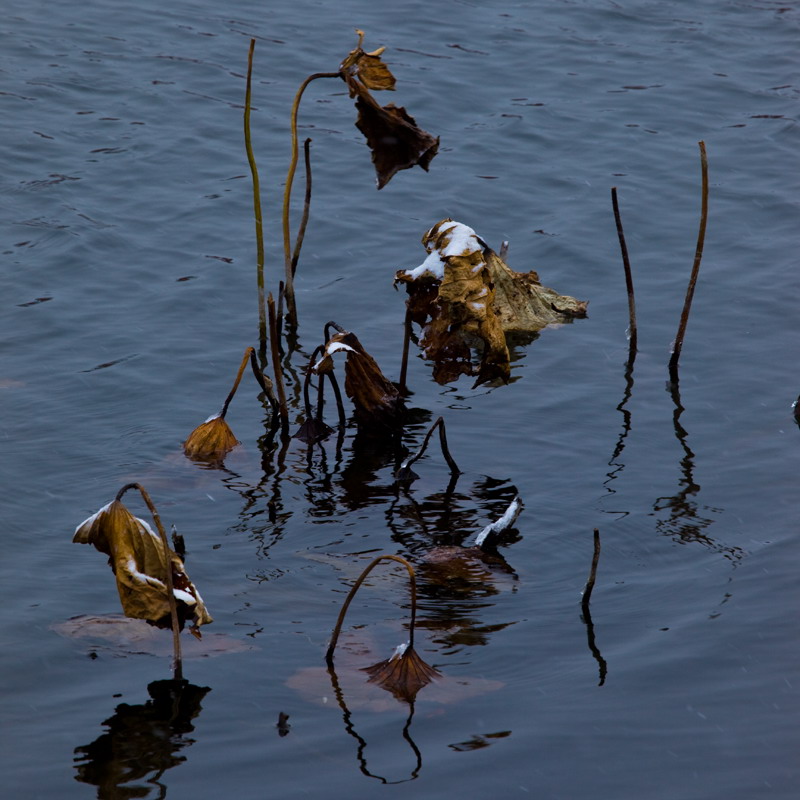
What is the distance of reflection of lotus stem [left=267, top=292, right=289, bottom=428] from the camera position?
7035 millimetres

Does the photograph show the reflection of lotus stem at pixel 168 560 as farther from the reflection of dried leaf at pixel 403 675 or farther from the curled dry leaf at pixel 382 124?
the curled dry leaf at pixel 382 124

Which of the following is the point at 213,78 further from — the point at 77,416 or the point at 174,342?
the point at 77,416

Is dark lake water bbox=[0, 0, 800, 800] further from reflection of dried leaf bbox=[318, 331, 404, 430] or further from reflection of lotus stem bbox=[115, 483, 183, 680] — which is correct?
reflection of lotus stem bbox=[115, 483, 183, 680]

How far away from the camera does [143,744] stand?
502 centimetres

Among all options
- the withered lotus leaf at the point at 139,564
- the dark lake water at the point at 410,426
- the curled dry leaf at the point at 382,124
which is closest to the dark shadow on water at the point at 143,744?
the dark lake water at the point at 410,426

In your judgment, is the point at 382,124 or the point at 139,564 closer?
the point at 139,564

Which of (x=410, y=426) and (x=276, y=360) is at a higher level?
(x=276, y=360)

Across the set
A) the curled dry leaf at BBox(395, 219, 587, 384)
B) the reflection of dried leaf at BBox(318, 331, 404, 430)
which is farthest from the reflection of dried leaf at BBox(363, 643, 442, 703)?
the reflection of dried leaf at BBox(318, 331, 404, 430)

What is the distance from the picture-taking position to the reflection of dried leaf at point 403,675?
5258mm

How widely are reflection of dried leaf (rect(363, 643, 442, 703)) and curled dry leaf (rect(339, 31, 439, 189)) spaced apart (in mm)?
2925

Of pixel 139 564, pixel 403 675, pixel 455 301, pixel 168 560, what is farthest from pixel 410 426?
pixel 168 560

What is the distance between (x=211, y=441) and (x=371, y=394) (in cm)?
109

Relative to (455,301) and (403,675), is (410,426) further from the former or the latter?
(403,675)

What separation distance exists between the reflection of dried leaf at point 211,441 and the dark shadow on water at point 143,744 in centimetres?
231
